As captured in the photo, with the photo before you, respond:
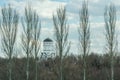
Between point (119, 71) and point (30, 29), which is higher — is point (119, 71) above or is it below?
below

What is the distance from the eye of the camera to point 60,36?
34.3 m

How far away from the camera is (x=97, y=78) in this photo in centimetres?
6062

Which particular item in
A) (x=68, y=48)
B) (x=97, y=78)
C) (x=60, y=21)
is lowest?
(x=97, y=78)

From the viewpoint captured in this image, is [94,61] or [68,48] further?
[94,61]

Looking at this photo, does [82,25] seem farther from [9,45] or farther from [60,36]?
[9,45]

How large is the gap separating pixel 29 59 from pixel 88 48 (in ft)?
24.2

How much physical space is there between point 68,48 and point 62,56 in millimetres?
862

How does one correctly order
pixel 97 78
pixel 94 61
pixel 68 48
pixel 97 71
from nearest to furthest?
pixel 68 48 → pixel 97 78 → pixel 97 71 → pixel 94 61

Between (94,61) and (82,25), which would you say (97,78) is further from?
(82,25)

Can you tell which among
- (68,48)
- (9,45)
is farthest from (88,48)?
(9,45)

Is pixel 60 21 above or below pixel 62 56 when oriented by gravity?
above

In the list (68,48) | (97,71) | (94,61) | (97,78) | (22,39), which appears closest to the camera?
(68,48)

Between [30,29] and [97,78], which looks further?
[97,78]

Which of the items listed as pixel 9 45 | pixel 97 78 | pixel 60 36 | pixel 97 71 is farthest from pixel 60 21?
pixel 97 71
